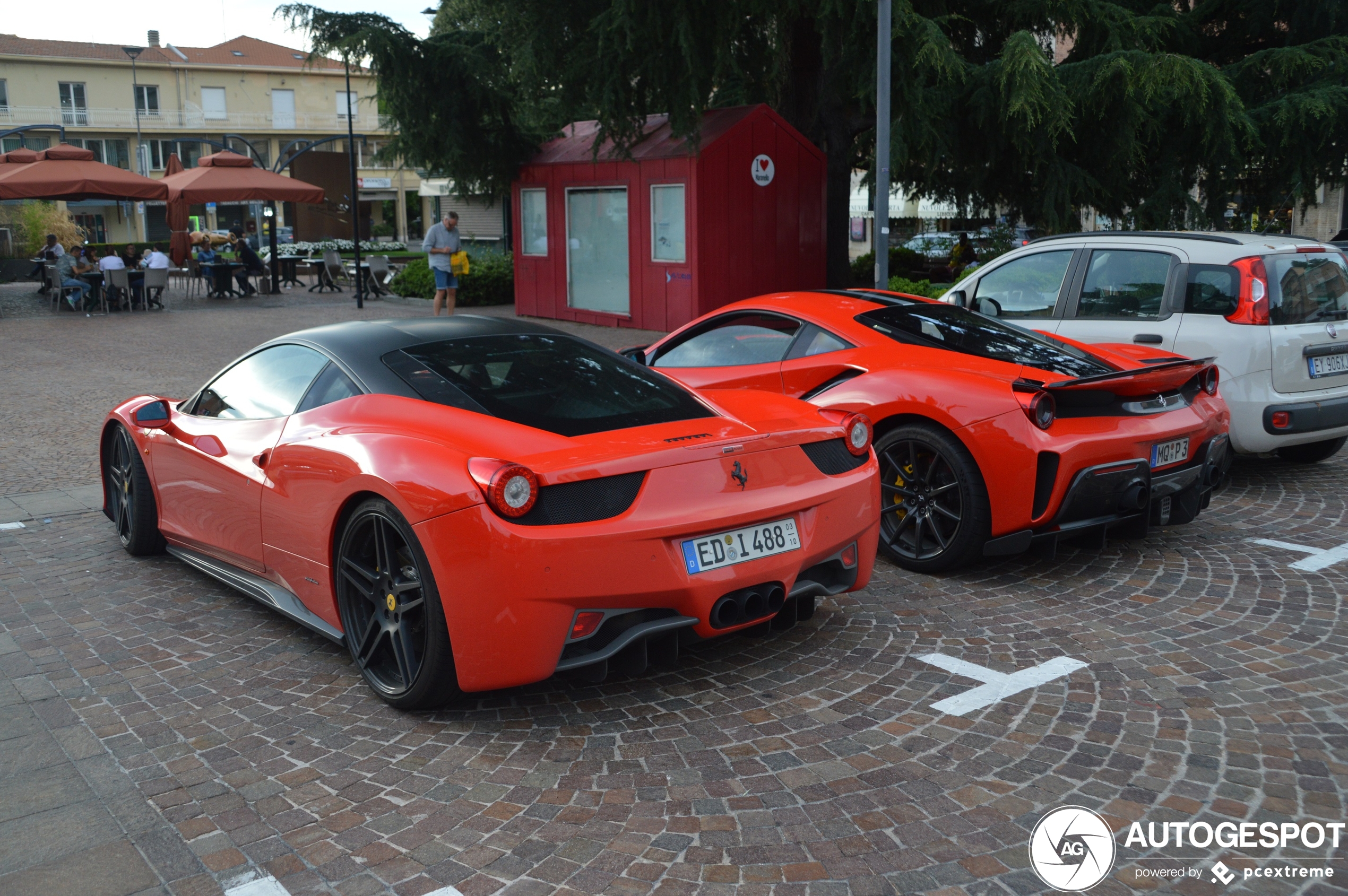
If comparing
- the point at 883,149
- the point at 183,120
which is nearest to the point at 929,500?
the point at 883,149

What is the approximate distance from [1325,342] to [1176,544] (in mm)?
2057

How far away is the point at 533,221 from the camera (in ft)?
66.8

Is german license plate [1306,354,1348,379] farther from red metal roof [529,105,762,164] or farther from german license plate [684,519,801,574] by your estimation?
red metal roof [529,105,762,164]

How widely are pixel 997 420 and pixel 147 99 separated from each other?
77.2 m

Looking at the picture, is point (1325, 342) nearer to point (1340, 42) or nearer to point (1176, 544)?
point (1176, 544)

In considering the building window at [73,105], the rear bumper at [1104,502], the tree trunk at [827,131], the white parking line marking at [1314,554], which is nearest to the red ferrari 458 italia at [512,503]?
the rear bumper at [1104,502]

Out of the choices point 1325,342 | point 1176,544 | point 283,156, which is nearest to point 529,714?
point 1176,544

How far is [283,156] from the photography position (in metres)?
32.5

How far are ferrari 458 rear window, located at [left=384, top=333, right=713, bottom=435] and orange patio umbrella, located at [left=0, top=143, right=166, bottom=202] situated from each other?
20.8 meters

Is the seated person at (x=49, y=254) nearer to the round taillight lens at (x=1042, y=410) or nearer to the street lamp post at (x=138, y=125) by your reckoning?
the round taillight lens at (x=1042, y=410)

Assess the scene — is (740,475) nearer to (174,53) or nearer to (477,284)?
(477,284)

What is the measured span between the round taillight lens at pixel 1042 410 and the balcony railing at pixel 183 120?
65.5 metres

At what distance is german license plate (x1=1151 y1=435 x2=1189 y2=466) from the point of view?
5430 millimetres

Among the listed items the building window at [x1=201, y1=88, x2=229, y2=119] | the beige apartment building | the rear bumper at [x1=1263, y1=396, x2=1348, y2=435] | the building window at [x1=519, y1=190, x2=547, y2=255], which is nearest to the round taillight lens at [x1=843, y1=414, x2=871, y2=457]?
the rear bumper at [x1=1263, y1=396, x2=1348, y2=435]
